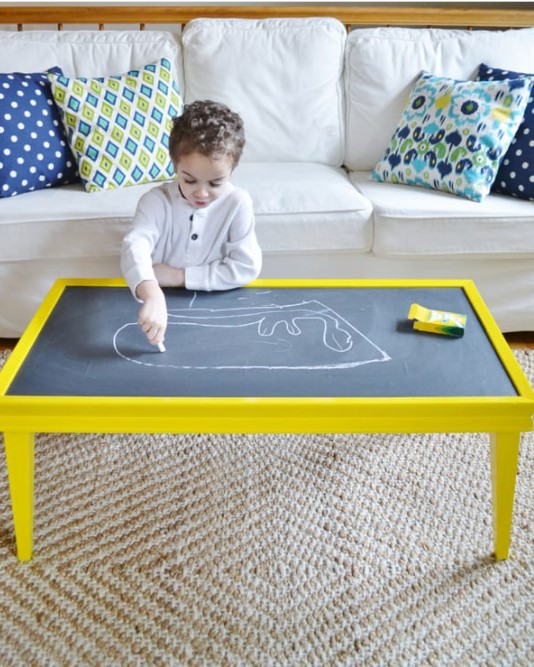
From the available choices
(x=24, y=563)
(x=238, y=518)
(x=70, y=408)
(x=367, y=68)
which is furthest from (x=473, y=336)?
(x=367, y=68)

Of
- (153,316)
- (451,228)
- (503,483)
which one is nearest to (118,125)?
(153,316)

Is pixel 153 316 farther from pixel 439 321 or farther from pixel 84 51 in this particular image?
pixel 84 51

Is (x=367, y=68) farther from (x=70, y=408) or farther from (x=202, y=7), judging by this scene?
(x=70, y=408)

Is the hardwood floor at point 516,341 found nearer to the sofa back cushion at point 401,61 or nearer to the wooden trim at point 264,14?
the sofa back cushion at point 401,61

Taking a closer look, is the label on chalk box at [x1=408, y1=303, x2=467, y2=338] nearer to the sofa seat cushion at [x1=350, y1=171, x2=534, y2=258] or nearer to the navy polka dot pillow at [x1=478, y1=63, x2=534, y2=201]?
the sofa seat cushion at [x1=350, y1=171, x2=534, y2=258]

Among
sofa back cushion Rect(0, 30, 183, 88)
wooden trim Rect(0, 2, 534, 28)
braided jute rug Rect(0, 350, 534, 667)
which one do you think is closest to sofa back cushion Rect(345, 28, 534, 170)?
wooden trim Rect(0, 2, 534, 28)

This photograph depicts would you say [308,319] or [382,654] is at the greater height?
[308,319]

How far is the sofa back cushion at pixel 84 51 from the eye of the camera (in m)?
2.49

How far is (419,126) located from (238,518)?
1437 mm

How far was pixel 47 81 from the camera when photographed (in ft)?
7.84

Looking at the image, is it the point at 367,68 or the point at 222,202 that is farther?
the point at 367,68

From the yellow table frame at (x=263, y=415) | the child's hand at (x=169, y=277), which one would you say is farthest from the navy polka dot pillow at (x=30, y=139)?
the yellow table frame at (x=263, y=415)

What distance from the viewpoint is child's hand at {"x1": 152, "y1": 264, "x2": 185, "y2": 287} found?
6.10 feet

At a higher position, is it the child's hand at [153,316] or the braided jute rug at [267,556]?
the child's hand at [153,316]
